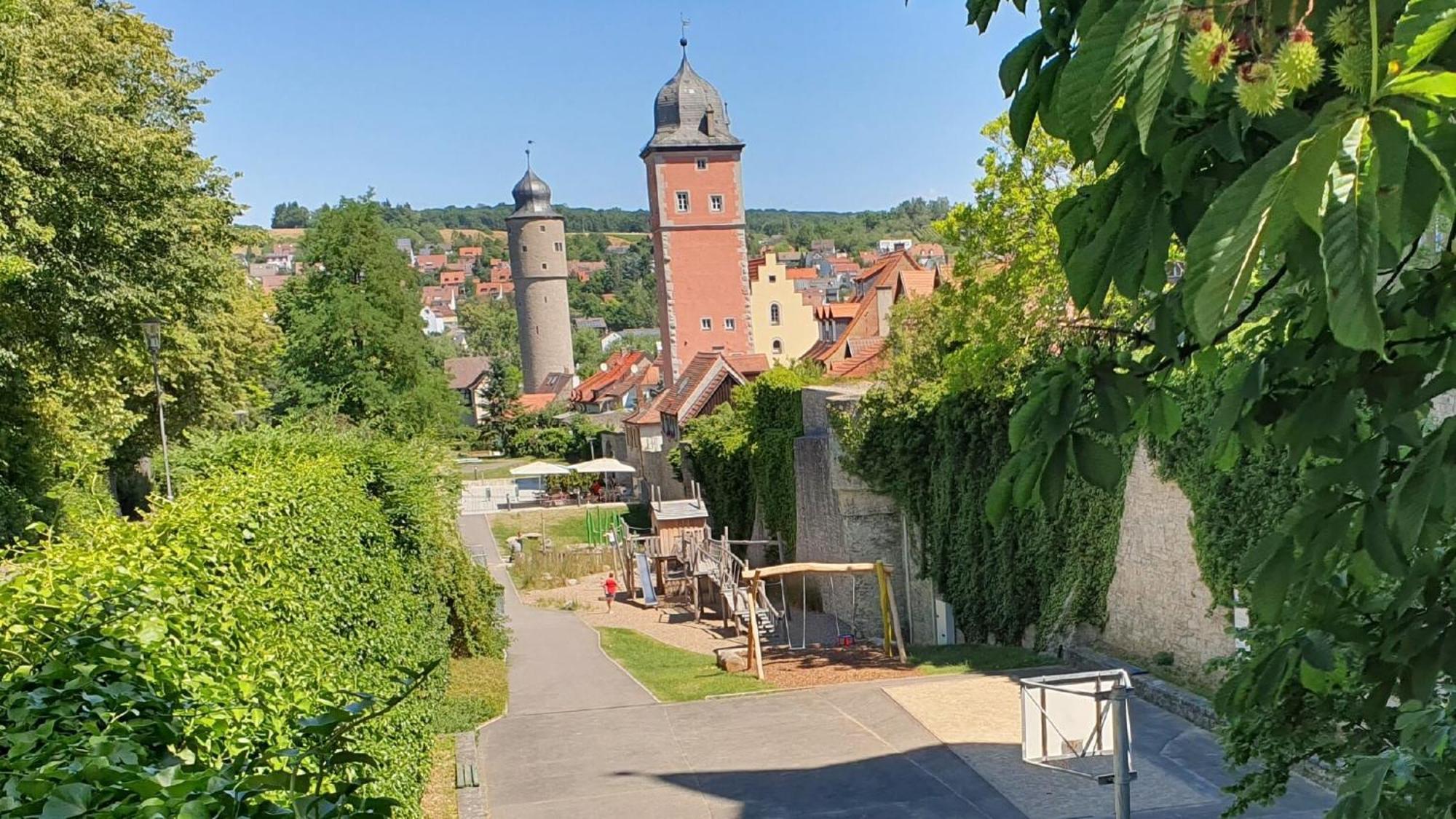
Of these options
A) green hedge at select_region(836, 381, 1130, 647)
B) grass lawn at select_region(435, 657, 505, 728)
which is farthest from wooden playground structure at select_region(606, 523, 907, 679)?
grass lawn at select_region(435, 657, 505, 728)

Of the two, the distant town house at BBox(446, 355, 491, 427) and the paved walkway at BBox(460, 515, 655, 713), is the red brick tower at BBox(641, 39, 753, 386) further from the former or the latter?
the distant town house at BBox(446, 355, 491, 427)

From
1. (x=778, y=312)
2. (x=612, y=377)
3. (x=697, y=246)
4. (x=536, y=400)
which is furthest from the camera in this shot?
(x=536, y=400)

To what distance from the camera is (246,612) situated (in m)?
5.16

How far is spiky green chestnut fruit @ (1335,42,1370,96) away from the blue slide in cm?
2511

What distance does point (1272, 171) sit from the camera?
1067mm

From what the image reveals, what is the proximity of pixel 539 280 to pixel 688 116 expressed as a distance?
110 feet

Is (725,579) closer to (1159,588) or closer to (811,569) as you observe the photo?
(811,569)

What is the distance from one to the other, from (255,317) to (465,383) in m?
63.0

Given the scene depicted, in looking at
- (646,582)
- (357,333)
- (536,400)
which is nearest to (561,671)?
(646,582)

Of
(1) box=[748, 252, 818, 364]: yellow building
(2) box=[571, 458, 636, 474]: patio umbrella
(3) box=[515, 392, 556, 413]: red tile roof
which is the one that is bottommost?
(2) box=[571, 458, 636, 474]: patio umbrella

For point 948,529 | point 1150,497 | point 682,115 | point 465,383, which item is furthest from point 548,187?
point 1150,497

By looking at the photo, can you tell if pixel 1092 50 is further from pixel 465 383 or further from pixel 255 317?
pixel 465 383

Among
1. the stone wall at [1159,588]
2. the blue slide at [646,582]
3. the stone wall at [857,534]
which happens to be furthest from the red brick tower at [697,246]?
the stone wall at [1159,588]

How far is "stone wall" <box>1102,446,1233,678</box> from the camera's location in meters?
12.8
